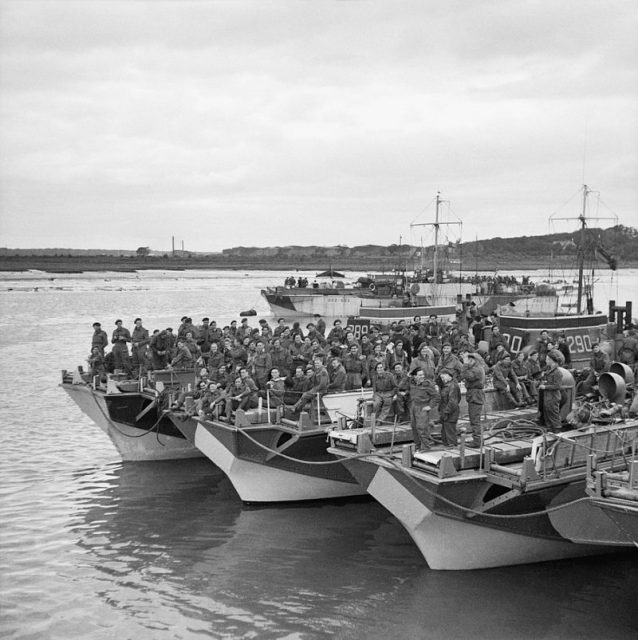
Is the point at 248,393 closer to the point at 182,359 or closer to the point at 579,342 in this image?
the point at 182,359

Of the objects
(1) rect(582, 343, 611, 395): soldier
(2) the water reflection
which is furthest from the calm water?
(1) rect(582, 343, 611, 395): soldier

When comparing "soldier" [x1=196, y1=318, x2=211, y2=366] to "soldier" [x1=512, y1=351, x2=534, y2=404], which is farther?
"soldier" [x1=196, y1=318, x2=211, y2=366]

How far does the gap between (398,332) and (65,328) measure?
33833mm

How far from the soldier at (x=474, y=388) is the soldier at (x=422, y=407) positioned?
70 centimetres

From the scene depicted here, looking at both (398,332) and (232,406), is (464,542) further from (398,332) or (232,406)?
(398,332)

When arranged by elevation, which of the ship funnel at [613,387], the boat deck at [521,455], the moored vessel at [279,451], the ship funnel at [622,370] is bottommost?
the moored vessel at [279,451]

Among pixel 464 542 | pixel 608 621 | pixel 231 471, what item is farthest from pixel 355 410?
pixel 608 621

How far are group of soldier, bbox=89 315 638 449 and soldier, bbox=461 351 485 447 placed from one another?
0.02 metres

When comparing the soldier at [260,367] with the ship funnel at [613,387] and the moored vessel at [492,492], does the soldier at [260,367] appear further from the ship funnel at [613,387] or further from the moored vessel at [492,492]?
the ship funnel at [613,387]

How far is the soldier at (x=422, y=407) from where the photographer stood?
38.5 ft

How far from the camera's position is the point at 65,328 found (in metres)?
51.5

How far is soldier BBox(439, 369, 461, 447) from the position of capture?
11992mm

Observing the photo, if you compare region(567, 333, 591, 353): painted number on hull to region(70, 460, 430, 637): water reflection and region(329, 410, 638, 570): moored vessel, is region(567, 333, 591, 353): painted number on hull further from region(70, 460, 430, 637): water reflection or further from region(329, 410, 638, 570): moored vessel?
region(329, 410, 638, 570): moored vessel

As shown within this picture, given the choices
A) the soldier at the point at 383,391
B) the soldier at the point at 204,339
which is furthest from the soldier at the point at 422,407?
the soldier at the point at 204,339
